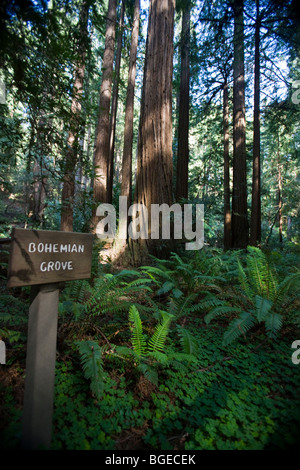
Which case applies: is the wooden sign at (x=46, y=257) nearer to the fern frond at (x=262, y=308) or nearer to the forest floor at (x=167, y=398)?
the forest floor at (x=167, y=398)

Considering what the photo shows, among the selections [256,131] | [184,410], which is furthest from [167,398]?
[256,131]

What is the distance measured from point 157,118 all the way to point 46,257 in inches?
224

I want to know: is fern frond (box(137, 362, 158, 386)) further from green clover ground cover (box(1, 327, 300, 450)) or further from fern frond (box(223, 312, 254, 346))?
fern frond (box(223, 312, 254, 346))

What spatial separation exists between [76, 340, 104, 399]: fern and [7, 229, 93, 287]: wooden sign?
67cm

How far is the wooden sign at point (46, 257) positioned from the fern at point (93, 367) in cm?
67

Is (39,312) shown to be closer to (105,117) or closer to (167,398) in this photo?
(167,398)

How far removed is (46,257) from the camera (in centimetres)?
152

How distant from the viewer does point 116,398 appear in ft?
6.23

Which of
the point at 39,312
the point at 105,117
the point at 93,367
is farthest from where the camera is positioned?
the point at 105,117

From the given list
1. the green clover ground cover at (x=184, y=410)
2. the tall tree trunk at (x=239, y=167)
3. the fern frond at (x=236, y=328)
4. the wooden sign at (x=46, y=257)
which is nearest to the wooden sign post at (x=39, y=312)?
the wooden sign at (x=46, y=257)

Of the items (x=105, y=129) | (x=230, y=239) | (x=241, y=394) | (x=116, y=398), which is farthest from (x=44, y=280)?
(x=230, y=239)

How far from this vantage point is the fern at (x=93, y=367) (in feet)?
5.45

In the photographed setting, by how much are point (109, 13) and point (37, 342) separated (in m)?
12.1

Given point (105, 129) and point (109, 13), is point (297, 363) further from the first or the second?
point (109, 13)
